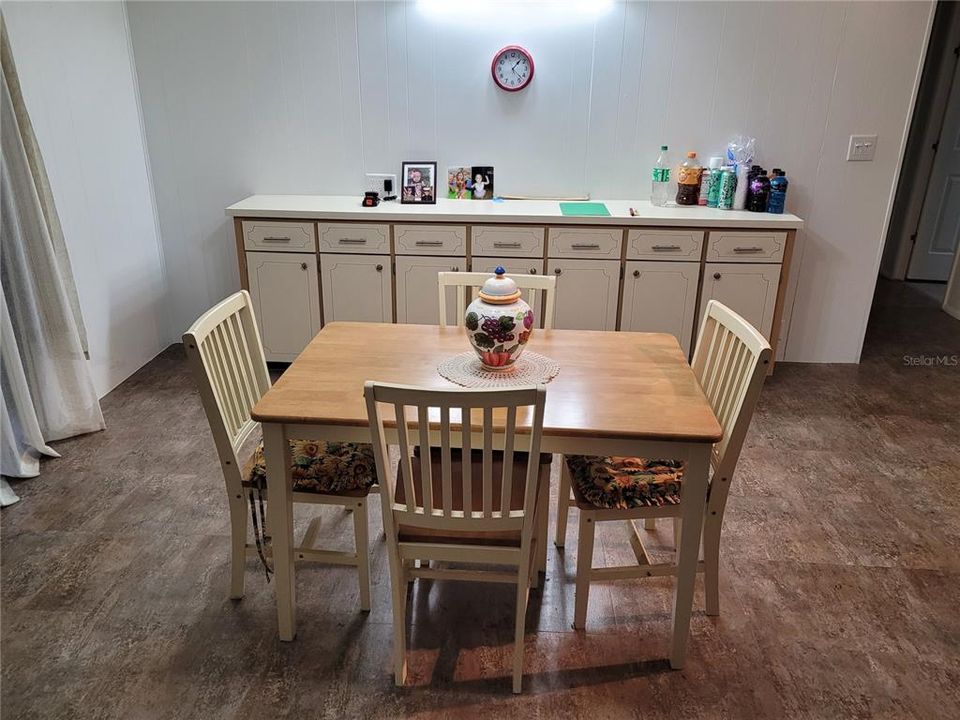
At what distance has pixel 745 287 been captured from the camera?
11.4 ft

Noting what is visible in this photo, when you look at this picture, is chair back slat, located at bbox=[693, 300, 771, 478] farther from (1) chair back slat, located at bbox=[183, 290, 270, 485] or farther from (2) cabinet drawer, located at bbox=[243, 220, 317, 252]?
(2) cabinet drawer, located at bbox=[243, 220, 317, 252]

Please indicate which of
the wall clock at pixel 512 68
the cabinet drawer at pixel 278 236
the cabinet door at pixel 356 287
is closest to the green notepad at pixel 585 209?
the wall clock at pixel 512 68

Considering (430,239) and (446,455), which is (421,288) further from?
(446,455)

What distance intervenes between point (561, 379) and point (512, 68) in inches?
88.9

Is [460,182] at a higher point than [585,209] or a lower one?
higher

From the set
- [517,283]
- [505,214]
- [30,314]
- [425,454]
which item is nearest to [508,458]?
[425,454]

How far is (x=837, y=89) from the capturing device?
11.4 ft

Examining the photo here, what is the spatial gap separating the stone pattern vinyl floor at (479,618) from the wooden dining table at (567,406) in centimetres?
17

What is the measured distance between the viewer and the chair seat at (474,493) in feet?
5.51

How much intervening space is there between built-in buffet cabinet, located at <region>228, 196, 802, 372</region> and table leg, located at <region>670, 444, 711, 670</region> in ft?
6.04

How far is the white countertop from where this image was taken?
334cm

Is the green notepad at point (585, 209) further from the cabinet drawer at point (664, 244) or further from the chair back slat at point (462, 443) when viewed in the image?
the chair back slat at point (462, 443)

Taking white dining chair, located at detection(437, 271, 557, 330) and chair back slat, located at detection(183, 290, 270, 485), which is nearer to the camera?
chair back slat, located at detection(183, 290, 270, 485)

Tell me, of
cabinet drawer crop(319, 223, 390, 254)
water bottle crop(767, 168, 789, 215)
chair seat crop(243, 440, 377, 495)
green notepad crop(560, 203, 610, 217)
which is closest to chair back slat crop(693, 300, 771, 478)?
chair seat crop(243, 440, 377, 495)
